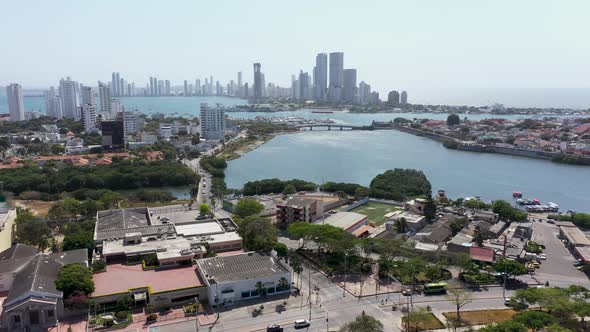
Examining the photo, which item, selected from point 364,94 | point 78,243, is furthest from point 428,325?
point 364,94

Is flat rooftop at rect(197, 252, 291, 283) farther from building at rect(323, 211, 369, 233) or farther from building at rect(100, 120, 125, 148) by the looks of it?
building at rect(100, 120, 125, 148)

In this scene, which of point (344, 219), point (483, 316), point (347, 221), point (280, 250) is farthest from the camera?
point (344, 219)

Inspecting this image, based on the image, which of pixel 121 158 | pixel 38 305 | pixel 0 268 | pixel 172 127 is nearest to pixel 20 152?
pixel 121 158

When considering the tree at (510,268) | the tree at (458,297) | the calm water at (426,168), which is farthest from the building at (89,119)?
the tree at (510,268)

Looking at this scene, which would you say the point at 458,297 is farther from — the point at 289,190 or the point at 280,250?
the point at 289,190

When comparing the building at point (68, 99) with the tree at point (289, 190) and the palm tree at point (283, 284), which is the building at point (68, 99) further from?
the palm tree at point (283, 284)

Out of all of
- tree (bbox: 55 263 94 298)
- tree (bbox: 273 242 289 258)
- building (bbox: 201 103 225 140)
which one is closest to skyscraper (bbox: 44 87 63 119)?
building (bbox: 201 103 225 140)

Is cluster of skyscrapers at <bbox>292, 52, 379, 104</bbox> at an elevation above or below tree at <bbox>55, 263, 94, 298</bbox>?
above
